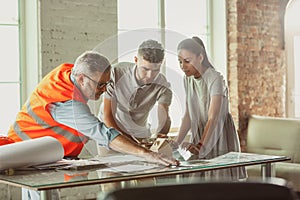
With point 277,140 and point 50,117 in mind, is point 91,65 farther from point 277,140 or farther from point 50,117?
point 277,140

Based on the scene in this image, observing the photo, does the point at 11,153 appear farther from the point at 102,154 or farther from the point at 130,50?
the point at 130,50

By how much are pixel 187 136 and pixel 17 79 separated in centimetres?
200

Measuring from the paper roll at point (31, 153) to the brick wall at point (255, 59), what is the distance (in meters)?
3.65

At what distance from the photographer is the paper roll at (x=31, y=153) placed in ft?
12.1

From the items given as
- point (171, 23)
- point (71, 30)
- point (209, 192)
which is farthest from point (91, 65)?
point (171, 23)

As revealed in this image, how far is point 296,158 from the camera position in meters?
6.63

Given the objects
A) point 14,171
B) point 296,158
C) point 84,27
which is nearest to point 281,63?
point 296,158

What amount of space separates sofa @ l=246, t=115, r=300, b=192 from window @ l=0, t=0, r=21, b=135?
2.28 metres

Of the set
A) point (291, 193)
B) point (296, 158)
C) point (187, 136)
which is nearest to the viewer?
point (291, 193)

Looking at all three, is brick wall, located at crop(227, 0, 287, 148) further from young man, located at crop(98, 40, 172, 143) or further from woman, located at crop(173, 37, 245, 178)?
young man, located at crop(98, 40, 172, 143)

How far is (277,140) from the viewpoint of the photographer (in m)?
6.80

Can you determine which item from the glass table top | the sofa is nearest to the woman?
the glass table top

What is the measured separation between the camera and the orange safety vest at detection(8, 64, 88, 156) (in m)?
4.02

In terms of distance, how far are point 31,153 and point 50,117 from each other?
33 centimetres
